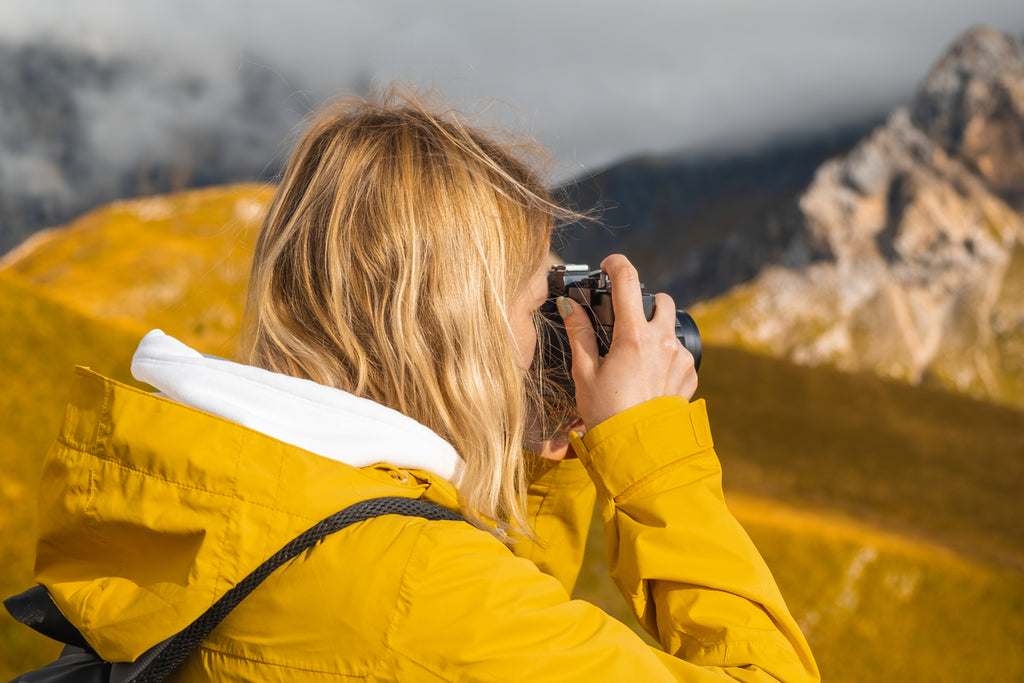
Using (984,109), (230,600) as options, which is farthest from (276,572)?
(984,109)

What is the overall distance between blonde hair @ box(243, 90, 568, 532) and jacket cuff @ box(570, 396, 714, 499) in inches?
9.5

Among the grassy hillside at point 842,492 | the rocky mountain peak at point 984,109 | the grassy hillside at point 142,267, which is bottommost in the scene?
the grassy hillside at point 842,492

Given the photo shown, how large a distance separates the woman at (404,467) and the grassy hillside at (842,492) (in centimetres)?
94

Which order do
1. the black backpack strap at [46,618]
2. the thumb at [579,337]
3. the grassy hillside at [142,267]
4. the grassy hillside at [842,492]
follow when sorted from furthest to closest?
the grassy hillside at [142,267] < the grassy hillside at [842,492] < the thumb at [579,337] < the black backpack strap at [46,618]

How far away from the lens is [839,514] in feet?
39.4

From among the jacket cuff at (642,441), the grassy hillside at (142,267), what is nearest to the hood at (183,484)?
the jacket cuff at (642,441)

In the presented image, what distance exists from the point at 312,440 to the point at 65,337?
36.1 feet

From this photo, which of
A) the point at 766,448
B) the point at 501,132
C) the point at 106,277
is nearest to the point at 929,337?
the point at 106,277

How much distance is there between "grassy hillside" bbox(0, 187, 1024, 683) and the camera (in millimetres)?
8938

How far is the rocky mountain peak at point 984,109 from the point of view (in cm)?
17150

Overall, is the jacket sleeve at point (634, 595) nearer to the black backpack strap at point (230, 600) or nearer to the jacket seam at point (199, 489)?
the black backpack strap at point (230, 600)

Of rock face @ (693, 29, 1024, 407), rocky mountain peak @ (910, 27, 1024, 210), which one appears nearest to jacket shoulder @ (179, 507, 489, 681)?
rock face @ (693, 29, 1024, 407)

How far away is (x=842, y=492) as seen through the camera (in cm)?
1311

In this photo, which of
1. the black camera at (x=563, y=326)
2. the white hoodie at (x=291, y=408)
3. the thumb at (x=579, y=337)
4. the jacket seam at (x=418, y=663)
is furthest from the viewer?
the black camera at (x=563, y=326)
